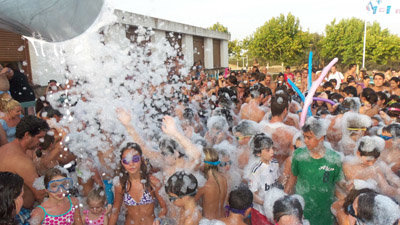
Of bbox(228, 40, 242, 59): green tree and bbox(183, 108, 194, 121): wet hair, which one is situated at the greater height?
bbox(228, 40, 242, 59): green tree

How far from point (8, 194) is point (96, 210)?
97 centimetres

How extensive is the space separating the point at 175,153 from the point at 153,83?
394 centimetres

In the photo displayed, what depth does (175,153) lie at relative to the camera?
3.13 meters

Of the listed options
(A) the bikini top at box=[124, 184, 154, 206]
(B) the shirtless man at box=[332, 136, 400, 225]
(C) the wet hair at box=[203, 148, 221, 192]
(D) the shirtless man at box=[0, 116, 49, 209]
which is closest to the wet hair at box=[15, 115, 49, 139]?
(D) the shirtless man at box=[0, 116, 49, 209]

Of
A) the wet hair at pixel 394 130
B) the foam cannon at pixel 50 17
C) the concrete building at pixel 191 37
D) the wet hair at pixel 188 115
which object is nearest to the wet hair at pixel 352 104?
the wet hair at pixel 394 130

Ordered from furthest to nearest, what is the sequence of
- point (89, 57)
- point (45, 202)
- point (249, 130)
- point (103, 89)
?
point (89, 57) → point (103, 89) → point (249, 130) → point (45, 202)

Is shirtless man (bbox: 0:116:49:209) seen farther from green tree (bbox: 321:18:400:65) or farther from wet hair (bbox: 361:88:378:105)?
green tree (bbox: 321:18:400:65)

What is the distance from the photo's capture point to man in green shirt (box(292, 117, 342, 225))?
9.08 feet

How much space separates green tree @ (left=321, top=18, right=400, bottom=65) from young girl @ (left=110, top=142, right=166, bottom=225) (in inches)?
1618

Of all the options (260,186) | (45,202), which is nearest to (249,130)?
(260,186)

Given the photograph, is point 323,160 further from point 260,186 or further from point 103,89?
point 103,89

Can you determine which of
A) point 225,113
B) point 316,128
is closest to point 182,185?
point 316,128

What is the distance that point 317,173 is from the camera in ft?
9.12

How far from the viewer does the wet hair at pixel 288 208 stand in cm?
214
